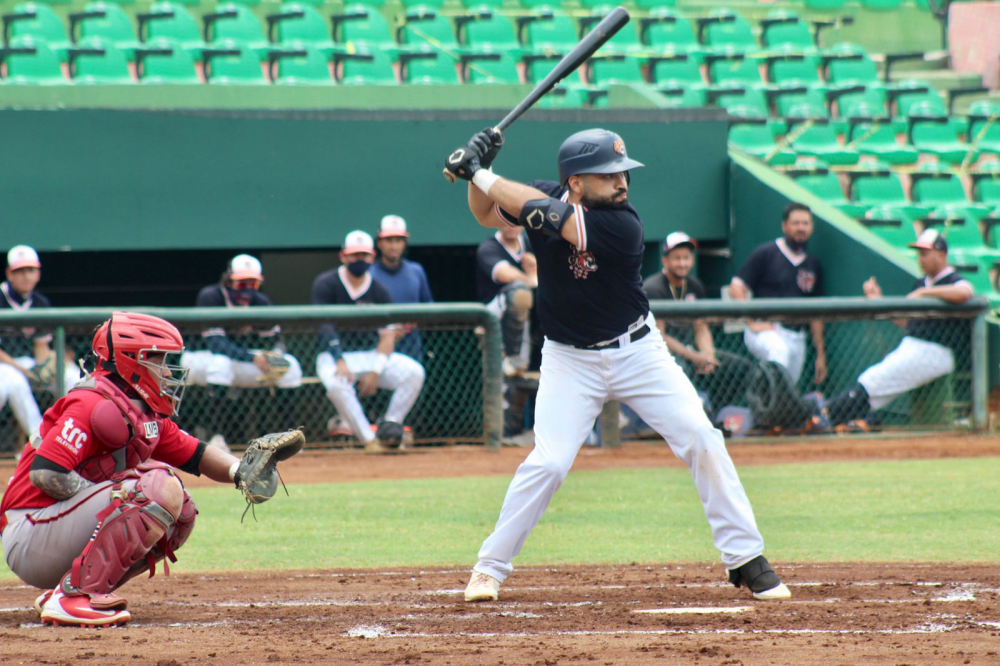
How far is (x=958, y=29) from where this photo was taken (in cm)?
1723

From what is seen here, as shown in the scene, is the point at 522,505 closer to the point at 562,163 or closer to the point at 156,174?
the point at 562,163

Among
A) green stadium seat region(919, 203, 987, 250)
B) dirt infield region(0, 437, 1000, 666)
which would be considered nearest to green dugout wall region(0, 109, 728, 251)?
green stadium seat region(919, 203, 987, 250)

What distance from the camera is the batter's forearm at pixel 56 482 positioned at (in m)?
4.05

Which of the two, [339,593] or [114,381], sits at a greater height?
[114,381]

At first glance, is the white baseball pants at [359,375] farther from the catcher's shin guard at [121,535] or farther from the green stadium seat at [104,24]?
the green stadium seat at [104,24]

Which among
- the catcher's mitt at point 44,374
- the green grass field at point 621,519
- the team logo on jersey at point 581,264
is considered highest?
the team logo on jersey at point 581,264

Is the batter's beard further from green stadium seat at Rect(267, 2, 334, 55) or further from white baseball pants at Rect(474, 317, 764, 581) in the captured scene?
green stadium seat at Rect(267, 2, 334, 55)

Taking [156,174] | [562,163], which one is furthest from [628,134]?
[562,163]

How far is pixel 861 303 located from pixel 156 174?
5.78m

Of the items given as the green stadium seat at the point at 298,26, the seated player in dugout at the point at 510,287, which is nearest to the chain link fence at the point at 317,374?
the seated player in dugout at the point at 510,287

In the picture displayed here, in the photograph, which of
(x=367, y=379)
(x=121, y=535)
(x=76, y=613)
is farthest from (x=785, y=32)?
(x=76, y=613)

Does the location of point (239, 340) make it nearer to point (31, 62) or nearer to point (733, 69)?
point (31, 62)

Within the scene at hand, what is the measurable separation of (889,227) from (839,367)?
9.46 ft

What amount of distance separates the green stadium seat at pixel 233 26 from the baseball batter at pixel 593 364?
9.64m
